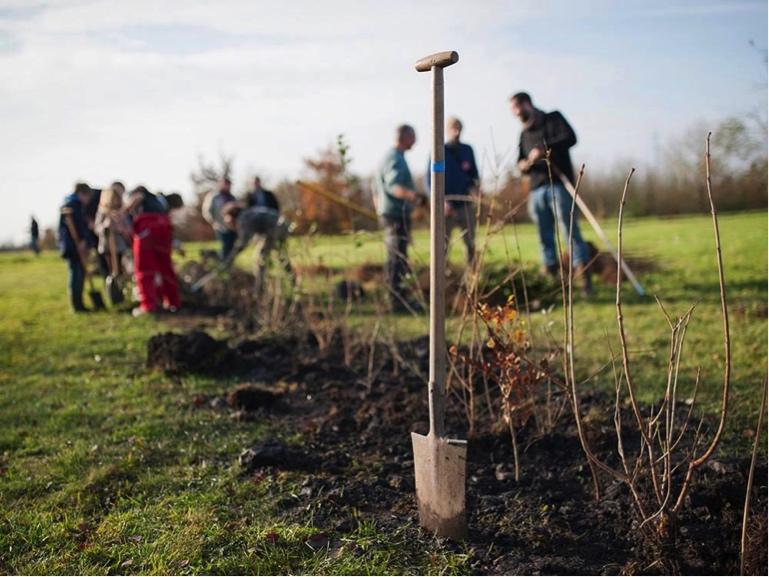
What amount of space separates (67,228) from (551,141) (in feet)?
21.2

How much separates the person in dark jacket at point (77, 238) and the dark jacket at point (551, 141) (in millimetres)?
5944

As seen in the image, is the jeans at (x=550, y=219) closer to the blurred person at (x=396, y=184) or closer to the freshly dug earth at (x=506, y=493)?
the blurred person at (x=396, y=184)

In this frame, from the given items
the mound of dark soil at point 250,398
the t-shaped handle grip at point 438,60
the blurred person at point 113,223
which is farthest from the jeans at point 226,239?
the t-shaped handle grip at point 438,60

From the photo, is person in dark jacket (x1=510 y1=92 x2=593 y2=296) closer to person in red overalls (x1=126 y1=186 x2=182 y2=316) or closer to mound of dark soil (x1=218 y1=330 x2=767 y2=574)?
mound of dark soil (x1=218 y1=330 x2=767 y2=574)

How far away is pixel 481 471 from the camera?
11.8ft

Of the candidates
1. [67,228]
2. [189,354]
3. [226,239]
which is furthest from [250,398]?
[226,239]

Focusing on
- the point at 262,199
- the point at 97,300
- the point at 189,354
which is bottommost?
the point at 189,354

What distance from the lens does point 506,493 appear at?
335cm

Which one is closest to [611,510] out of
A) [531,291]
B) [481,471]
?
[481,471]

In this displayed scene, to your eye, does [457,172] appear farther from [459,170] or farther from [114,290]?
[114,290]

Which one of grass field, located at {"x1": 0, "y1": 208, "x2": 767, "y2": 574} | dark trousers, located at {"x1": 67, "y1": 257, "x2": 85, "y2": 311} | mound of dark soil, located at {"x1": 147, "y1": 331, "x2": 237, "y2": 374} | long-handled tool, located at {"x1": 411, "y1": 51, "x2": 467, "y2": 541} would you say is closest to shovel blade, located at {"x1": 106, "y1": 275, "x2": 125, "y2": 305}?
dark trousers, located at {"x1": 67, "y1": 257, "x2": 85, "y2": 311}

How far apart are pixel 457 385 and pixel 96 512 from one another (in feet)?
7.29

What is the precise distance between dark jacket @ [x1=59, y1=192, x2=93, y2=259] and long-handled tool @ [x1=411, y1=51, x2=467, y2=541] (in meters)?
8.03

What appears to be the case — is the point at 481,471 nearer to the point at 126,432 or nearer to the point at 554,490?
the point at 554,490
